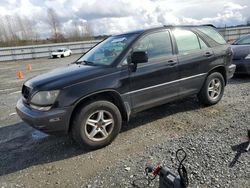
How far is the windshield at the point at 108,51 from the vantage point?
13.8ft

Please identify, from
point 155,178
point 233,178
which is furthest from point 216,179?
point 155,178

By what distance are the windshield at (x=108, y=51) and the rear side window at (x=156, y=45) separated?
209 millimetres

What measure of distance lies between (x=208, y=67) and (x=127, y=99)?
2.16 meters

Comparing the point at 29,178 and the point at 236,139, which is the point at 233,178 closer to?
the point at 236,139

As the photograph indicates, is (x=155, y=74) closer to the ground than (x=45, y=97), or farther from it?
farther from it

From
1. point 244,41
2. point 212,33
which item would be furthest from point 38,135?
point 244,41

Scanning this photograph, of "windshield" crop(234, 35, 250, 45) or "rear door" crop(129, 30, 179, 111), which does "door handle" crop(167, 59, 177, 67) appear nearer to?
"rear door" crop(129, 30, 179, 111)

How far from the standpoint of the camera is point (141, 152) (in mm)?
3607

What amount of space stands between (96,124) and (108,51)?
4.81 ft

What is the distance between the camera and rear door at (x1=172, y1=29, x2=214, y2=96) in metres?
4.73

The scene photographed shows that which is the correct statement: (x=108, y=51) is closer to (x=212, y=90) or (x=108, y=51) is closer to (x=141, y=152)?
(x=141, y=152)

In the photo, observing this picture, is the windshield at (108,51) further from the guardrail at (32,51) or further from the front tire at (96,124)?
the guardrail at (32,51)

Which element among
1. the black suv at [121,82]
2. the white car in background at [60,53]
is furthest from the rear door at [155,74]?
the white car in background at [60,53]

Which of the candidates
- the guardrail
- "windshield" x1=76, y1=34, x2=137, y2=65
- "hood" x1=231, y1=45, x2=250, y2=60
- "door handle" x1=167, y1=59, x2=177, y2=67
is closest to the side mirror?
"windshield" x1=76, y1=34, x2=137, y2=65
